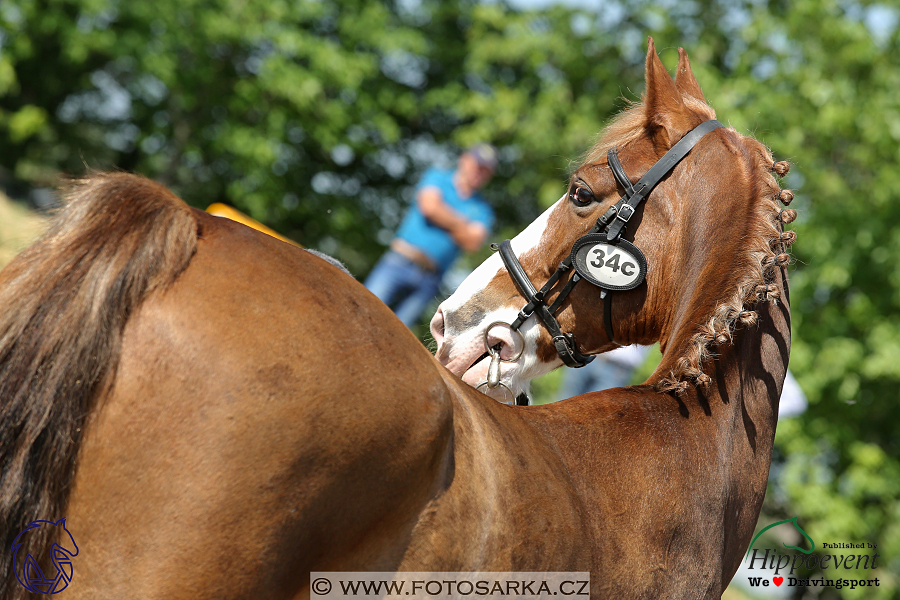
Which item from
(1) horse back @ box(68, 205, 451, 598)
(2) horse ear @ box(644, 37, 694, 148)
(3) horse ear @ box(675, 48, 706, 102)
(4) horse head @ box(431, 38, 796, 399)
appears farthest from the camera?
(3) horse ear @ box(675, 48, 706, 102)

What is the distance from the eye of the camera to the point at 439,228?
18.8 ft

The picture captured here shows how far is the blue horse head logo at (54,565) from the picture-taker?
4.33ft

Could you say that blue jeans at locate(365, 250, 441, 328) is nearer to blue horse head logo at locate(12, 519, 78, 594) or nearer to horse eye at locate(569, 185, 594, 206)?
horse eye at locate(569, 185, 594, 206)

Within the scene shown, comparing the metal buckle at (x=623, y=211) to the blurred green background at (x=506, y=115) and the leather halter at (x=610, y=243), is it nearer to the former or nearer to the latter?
the leather halter at (x=610, y=243)

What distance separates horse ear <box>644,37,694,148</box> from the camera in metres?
2.62

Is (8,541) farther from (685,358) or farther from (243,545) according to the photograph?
(685,358)

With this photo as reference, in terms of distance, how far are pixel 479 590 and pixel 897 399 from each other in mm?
7687

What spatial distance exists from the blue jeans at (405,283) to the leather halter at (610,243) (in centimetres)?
306

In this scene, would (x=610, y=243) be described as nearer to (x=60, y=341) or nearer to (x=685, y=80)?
(x=685, y=80)

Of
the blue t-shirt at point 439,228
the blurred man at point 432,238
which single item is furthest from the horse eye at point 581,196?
the blue t-shirt at point 439,228

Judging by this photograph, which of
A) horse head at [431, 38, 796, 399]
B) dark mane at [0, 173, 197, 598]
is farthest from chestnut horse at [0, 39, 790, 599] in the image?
horse head at [431, 38, 796, 399]

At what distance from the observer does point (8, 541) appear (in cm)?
133

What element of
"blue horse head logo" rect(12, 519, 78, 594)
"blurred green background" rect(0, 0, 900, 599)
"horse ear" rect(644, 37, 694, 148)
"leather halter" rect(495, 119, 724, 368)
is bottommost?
"blurred green background" rect(0, 0, 900, 599)

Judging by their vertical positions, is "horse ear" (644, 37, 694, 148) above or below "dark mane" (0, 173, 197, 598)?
above
